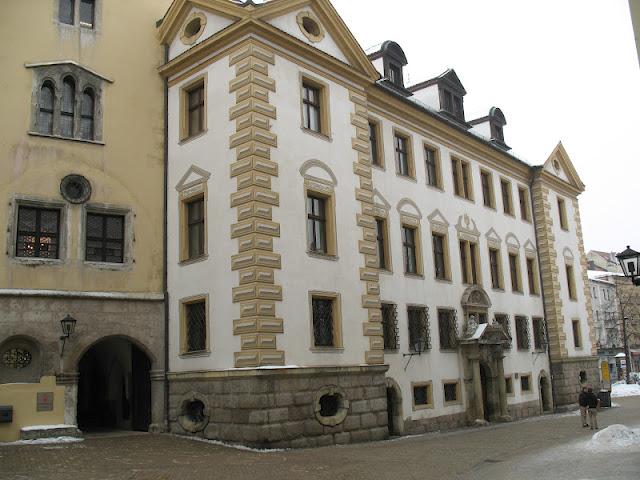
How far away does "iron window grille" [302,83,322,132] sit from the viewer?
21297 millimetres

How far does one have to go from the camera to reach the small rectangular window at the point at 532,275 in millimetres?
34781

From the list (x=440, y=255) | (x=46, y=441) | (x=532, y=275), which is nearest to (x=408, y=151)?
(x=440, y=255)

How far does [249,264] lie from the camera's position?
18.3 m

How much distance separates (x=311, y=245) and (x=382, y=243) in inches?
198

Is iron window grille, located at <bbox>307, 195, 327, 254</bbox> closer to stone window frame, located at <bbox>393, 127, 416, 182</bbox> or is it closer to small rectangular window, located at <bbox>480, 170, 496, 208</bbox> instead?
stone window frame, located at <bbox>393, 127, 416, 182</bbox>

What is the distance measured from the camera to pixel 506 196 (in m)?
34.4

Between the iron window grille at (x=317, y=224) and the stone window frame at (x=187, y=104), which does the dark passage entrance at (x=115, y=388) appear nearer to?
the iron window grille at (x=317, y=224)

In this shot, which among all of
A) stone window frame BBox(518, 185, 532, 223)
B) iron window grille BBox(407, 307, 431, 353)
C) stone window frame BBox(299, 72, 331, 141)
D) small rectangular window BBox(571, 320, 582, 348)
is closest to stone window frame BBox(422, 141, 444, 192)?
iron window grille BBox(407, 307, 431, 353)

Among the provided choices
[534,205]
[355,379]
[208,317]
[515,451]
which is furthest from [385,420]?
[534,205]

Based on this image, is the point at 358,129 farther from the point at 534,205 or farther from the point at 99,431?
the point at 534,205

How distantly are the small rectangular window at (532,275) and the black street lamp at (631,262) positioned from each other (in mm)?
20132

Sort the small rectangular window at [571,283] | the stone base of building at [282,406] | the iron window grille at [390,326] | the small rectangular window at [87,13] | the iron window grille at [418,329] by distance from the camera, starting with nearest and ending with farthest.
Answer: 1. the stone base of building at [282,406]
2. the small rectangular window at [87,13]
3. the iron window grille at [390,326]
4. the iron window grille at [418,329]
5. the small rectangular window at [571,283]

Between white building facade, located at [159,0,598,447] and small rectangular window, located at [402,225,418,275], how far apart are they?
0.20ft

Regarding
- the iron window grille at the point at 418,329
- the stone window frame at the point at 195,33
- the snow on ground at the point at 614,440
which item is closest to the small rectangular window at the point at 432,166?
the iron window grille at the point at 418,329
